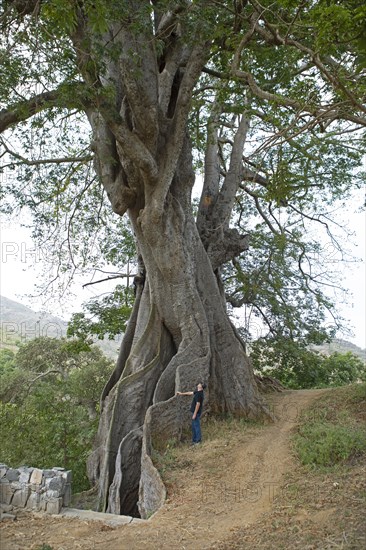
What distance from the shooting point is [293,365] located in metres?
13.5

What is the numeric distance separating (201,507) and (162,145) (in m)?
5.72

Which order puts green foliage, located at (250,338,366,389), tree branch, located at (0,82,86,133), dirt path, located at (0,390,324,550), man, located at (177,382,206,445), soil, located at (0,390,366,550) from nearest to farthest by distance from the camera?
soil, located at (0,390,366,550), dirt path, located at (0,390,324,550), tree branch, located at (0,82,86,133), man, located at (177,382,206,445), green foliage, located at (250,338,366,389)

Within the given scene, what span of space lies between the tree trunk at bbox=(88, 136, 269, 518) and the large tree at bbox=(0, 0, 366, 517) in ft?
0.07

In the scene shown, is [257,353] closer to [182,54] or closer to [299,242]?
[299,242]

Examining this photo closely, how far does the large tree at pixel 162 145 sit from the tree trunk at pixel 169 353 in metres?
0.02

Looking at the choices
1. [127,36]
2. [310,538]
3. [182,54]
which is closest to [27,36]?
[127,36]

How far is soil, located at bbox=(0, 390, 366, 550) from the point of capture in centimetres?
423

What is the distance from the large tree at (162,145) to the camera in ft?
20.7

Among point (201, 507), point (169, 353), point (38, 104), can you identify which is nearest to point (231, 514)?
point (201, 507)

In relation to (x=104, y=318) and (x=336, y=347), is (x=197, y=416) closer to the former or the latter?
(x=104, y=318)

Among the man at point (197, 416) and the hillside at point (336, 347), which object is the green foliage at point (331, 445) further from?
the hillside at point (336, 347)

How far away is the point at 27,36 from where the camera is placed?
602cm

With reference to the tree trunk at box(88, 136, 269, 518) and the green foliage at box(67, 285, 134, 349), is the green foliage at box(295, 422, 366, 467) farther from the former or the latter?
the green foliage at box(67, 285, 134, 349)

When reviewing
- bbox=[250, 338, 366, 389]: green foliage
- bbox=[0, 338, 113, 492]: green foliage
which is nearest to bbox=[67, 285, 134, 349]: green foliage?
bbox=[0, 338, 113, 492]: green foliage
